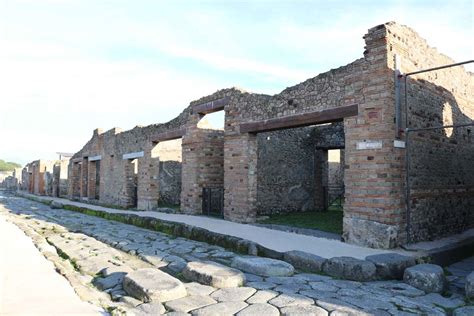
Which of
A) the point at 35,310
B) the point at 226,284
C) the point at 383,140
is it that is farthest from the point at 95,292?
the point at 383,140

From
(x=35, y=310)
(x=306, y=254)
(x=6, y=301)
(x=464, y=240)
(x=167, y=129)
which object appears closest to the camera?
(x=35, y=310)

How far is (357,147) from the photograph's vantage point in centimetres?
611

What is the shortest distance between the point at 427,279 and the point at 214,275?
248cm

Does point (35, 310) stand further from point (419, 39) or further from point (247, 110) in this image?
point (419, 39)

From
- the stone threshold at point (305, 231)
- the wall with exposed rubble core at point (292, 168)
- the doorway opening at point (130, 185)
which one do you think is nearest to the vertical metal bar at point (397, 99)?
the stone threshold at point (305, 231)

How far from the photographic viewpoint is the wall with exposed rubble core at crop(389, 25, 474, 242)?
6.26 meters

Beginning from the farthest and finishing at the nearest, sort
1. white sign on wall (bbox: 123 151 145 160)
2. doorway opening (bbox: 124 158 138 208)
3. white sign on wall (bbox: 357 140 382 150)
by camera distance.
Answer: doorway opening (bbox: 124 158 138 208) < white sign on wall (bbox: 123 151 145 160) < white sign on wall (bbox: 357 140 382 150)

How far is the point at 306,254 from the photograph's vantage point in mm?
4953

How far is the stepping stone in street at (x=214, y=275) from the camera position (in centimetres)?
373

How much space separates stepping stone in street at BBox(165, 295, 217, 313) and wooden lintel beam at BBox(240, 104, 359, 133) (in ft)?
14.1

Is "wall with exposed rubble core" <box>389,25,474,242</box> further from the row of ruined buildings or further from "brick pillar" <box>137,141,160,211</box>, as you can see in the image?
"brick pillar" <box>137,141,160,211</box>

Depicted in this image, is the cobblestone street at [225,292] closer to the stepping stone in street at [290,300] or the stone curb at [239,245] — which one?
the stepping stone in street at [290,300]

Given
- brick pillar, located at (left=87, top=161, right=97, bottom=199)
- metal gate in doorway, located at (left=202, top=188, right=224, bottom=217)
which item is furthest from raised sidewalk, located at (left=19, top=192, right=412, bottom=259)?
brick pillar, located at (left=87, top=161, right=97, bottom=199)

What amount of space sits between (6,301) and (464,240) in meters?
7.04
